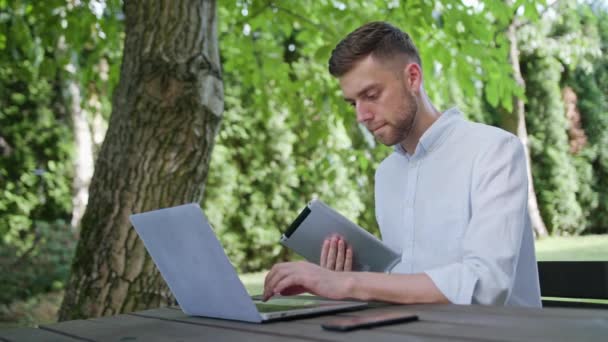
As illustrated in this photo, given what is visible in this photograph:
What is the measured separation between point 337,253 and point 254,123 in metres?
7.37

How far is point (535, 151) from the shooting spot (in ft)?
46.3

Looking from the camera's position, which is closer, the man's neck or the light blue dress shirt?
the light blue dress shirt

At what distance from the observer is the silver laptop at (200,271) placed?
52.4 inches

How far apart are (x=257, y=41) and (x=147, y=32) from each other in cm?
200

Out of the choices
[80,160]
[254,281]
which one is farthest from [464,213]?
[80,160]

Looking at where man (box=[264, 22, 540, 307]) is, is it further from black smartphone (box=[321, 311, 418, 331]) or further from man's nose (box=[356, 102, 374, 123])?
black smartphone (box=[321, 311, 418, 331])

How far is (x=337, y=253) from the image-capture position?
1.84m

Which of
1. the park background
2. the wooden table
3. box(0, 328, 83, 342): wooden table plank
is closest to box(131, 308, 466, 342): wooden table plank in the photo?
the wooden table

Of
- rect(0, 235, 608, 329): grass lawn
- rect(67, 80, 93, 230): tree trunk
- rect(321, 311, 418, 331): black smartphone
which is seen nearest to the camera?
rect(321, 311, 418, 331): black smartphone

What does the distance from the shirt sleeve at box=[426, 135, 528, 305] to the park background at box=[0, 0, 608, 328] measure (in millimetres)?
1651

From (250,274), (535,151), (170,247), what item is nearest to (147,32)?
(170,247)

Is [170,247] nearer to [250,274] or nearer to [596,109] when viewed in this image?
[250,274]

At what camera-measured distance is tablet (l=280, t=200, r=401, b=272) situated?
1.76m

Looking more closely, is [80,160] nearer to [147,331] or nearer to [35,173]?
[35,173]
